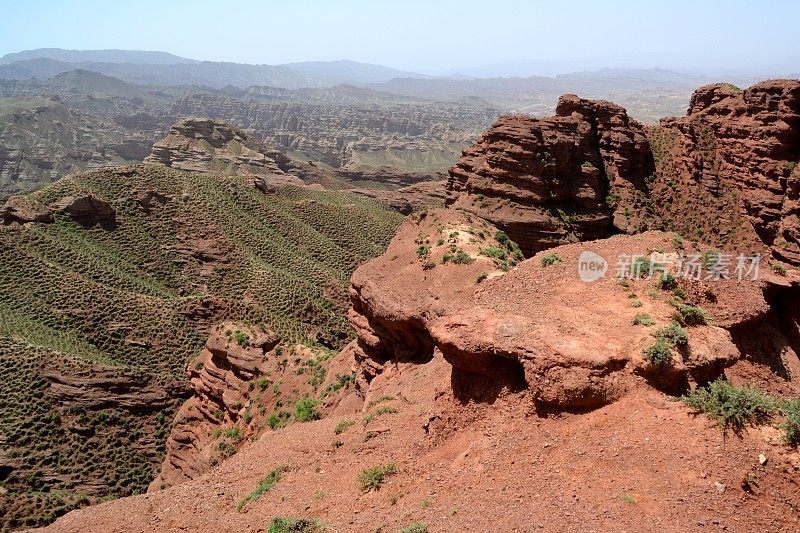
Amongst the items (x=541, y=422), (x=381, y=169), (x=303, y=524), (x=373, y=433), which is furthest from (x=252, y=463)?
(x=381, y=169)

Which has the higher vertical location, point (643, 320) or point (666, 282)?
point (666, 282)

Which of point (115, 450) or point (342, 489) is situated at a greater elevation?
point (342, 489)

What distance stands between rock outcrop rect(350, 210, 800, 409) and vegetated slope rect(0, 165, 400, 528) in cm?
2175

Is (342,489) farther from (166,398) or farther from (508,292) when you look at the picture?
(166,398)

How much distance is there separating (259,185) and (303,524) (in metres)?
66.8

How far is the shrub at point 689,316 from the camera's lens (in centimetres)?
1336

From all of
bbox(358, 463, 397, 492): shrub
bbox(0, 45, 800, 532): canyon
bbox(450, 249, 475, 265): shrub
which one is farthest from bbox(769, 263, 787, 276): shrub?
bbox(358, 463, 397, 492): shrub

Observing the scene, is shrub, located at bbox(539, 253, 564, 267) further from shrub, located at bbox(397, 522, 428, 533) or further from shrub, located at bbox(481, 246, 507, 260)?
shrub, located at bbox(481, 246, 507, 260)

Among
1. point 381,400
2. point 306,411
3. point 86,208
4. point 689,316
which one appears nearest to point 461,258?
point 381,400

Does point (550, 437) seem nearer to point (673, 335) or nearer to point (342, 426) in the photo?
point (673, 335)

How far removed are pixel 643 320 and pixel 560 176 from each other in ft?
101

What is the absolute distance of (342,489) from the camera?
1382 cm

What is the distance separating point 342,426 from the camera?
18.2m

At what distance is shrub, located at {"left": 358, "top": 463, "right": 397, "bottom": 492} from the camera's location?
13.2 m
